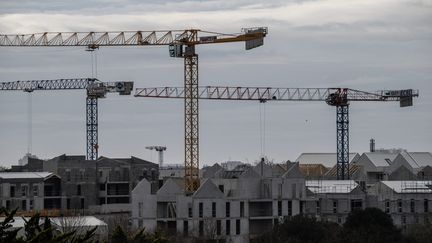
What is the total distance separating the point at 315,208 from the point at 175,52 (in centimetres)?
2285

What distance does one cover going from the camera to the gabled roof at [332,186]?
12712 cm

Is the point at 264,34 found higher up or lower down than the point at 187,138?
higher up

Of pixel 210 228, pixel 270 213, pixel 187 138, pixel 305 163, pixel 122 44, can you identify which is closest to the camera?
pixel 210 228

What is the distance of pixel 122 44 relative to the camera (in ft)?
522

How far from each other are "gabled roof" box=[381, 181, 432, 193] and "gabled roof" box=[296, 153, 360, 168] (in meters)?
46.6

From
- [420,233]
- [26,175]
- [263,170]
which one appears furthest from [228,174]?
[420,233]

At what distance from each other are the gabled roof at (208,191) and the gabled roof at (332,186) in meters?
11.9

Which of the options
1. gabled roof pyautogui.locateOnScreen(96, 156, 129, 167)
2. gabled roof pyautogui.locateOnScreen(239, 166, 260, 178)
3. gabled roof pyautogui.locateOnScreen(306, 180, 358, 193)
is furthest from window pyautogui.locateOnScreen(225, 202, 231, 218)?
gabled roof pyautogui.locateOnScreen(96, 156, 129, 167)

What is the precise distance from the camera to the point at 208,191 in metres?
117

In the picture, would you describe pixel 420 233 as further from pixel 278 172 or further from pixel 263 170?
pixel 278 172

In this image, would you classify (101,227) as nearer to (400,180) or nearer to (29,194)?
(29,194)

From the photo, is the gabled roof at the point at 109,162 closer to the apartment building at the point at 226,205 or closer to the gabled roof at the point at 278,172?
the gabled roof at the point at 278,172

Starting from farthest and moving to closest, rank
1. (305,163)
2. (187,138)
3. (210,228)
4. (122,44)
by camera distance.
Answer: (305,163)
(122,44)
(187,138)
(210,228)

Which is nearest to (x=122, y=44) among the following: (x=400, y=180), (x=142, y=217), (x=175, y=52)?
(x=175, y=52)
